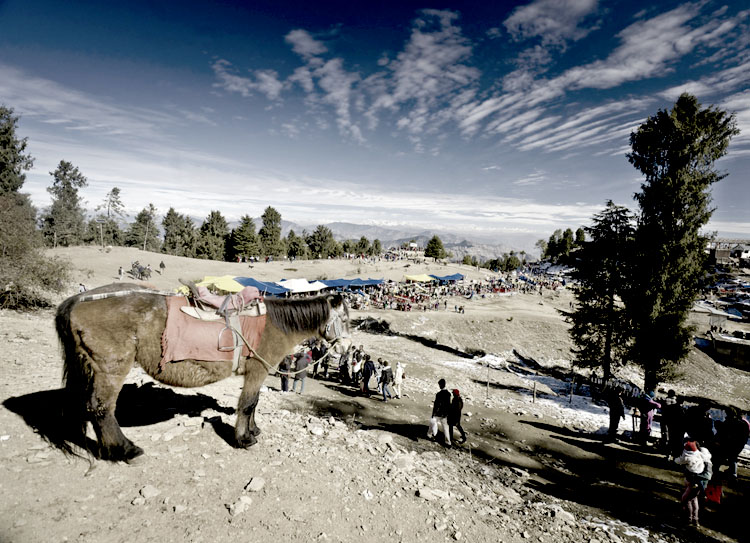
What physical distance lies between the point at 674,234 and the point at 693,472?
13.8 m

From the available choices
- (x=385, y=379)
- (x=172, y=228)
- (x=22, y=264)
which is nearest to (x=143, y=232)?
(x=172, y=228)

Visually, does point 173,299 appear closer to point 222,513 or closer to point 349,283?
point 222,513

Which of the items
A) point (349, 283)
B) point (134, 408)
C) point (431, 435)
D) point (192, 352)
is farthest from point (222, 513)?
point (349, 283)

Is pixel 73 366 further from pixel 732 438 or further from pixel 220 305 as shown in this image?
pixel 732 438

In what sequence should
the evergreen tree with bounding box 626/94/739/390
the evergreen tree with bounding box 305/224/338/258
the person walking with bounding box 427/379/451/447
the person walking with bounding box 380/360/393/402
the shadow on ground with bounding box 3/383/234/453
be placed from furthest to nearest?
the evergreen tree with bounding box 305/224/338/258 → the evergreen tree with bounding box 626/94/739/390 → the person walking with bounding box 380/360/393/402 → the person walking with bounding box 427/379/451/447 → the shadow on ground with bounding box 3/383/234/453

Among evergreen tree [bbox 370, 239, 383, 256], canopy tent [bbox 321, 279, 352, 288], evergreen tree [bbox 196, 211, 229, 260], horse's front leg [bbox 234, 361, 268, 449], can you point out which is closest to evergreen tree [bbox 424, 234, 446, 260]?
evergreen tree [bbox 370, 239, 383, 256]

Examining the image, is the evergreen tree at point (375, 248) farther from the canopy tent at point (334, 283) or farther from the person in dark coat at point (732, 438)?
the person in dark coat at point (732, 438)

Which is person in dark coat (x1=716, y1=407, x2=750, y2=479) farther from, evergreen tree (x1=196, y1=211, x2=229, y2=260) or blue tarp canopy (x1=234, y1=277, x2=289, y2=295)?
evergreen tree (x1=196, y1=211, x2=229, y2=260)

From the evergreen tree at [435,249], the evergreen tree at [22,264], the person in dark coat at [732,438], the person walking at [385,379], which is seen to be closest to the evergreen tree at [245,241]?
the evergreen tree at [22,264]

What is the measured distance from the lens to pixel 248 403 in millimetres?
5520

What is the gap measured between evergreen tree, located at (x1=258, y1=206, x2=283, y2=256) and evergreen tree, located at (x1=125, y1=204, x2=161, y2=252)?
27.6 meters

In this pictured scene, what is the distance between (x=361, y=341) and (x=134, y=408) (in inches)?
722

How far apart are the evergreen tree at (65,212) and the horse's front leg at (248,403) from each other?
75456 mm

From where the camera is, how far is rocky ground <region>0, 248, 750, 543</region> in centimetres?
392
